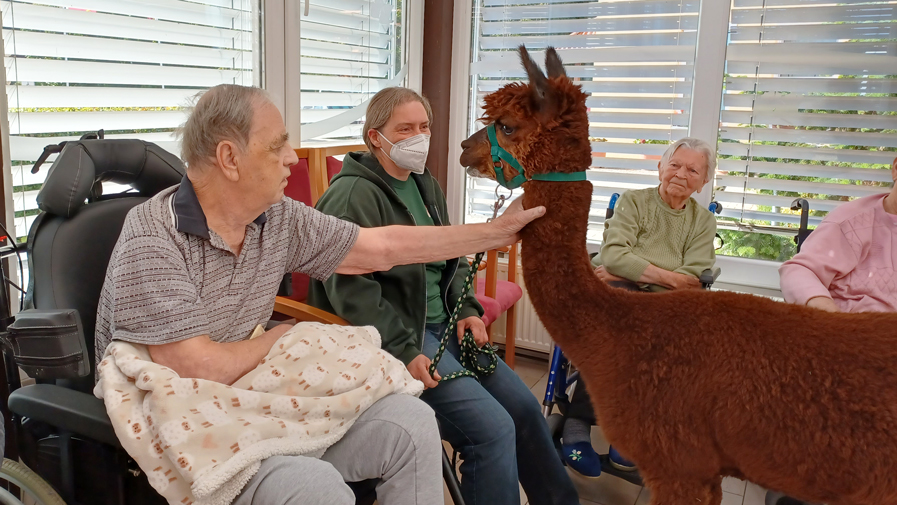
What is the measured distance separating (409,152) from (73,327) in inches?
44.5

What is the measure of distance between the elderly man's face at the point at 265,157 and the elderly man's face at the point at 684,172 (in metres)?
1.76

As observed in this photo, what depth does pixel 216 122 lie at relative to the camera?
1.38 meters

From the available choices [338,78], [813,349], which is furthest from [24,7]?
[813,349]

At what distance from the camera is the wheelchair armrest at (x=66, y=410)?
1.20 m

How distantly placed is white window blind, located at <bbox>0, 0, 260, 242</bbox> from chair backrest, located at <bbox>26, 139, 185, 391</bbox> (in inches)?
19.6

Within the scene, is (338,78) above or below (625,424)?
above

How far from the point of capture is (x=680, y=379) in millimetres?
1267

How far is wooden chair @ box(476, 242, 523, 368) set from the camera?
2914 millimetres

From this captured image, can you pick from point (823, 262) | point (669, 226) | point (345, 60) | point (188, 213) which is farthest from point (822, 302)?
point (345, 60)

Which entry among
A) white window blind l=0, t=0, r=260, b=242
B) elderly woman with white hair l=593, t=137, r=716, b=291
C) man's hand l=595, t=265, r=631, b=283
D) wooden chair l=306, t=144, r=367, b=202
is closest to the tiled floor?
man's hand l=595, t=265, r=631, b=283

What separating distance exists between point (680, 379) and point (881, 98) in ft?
7.97

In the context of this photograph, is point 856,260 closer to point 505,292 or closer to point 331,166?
point 505,292

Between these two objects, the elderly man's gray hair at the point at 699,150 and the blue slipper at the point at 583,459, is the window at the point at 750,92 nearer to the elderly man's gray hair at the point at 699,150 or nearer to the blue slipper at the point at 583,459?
the elderly man's gray hair at the point at 699,150

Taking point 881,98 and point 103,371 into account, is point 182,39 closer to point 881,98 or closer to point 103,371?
point 103,371
